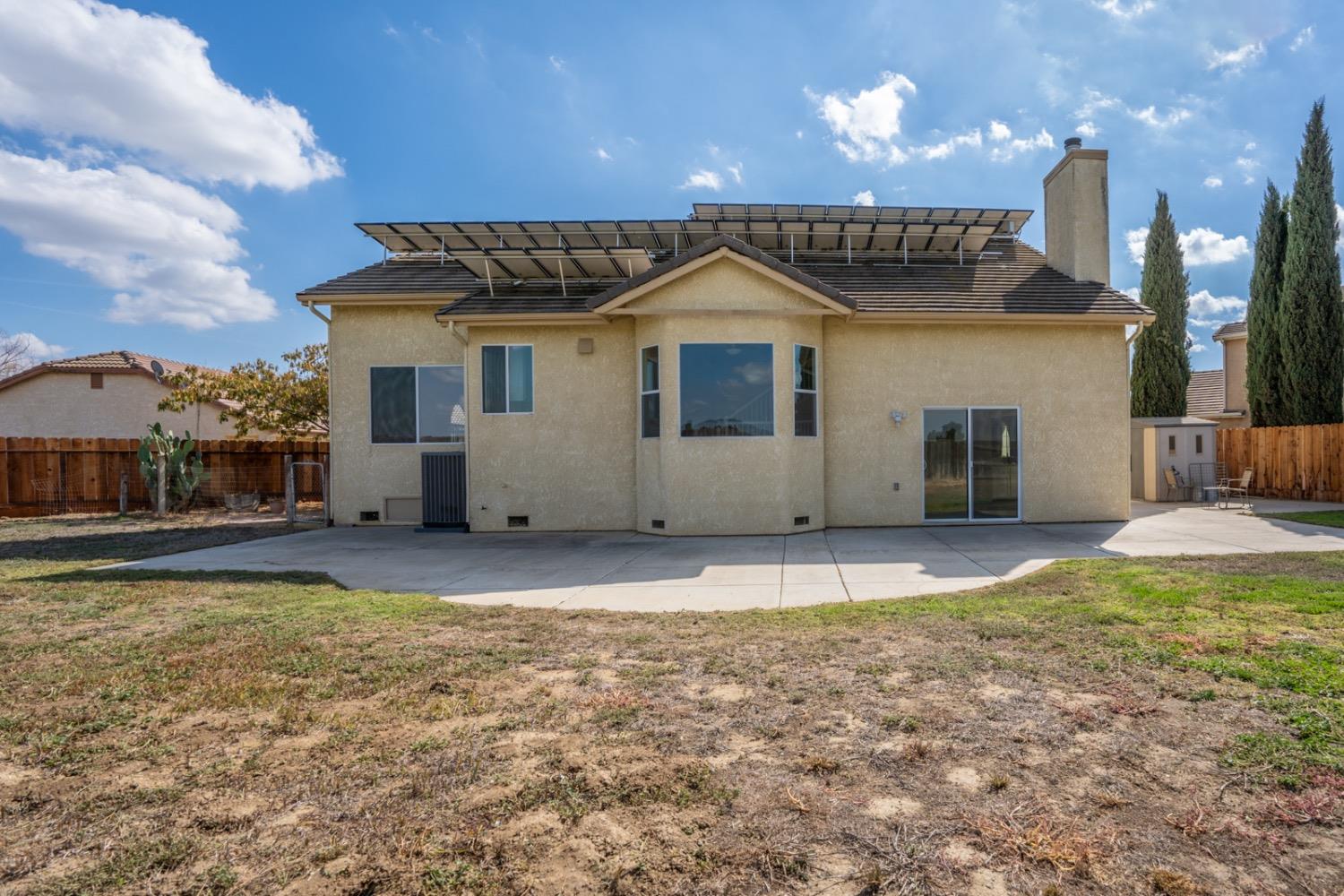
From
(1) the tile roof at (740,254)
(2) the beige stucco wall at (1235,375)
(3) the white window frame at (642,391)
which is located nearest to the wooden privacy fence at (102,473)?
(3) the white window frame at (642,391)

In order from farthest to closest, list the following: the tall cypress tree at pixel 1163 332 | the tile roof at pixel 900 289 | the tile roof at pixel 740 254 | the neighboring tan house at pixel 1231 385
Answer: the neighboring tan house at pixel 1231 385, the tall cypress tree at pixel 1163 332, the tile roof at pixel 900 289, the tile roof at pixel 740 254

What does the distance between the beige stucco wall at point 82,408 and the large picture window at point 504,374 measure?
795 inches

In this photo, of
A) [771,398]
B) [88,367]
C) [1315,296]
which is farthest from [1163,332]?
[88,367]

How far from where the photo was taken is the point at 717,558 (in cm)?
909

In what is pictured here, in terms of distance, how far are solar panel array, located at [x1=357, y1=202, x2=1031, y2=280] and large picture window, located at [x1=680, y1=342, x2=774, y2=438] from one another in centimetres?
261

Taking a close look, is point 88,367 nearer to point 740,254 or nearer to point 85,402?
point 85,402

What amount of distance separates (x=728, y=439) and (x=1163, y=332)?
19.3 meters

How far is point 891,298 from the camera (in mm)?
12047

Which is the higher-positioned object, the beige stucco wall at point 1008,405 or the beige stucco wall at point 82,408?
the beige stucco wall at point 82,408

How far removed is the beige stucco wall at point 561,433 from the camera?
40.1ft

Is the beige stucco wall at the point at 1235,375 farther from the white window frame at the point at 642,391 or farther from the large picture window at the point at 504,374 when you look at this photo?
the large picture window at the point at 504,374

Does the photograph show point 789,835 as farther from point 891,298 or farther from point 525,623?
point 891,298

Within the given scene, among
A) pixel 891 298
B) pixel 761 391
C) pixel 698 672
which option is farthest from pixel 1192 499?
pixel 698 672

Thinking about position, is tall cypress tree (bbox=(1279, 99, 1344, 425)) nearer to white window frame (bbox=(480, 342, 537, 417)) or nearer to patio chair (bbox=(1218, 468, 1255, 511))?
patio chair (bbox=(1218, 468, 1255, 511))
